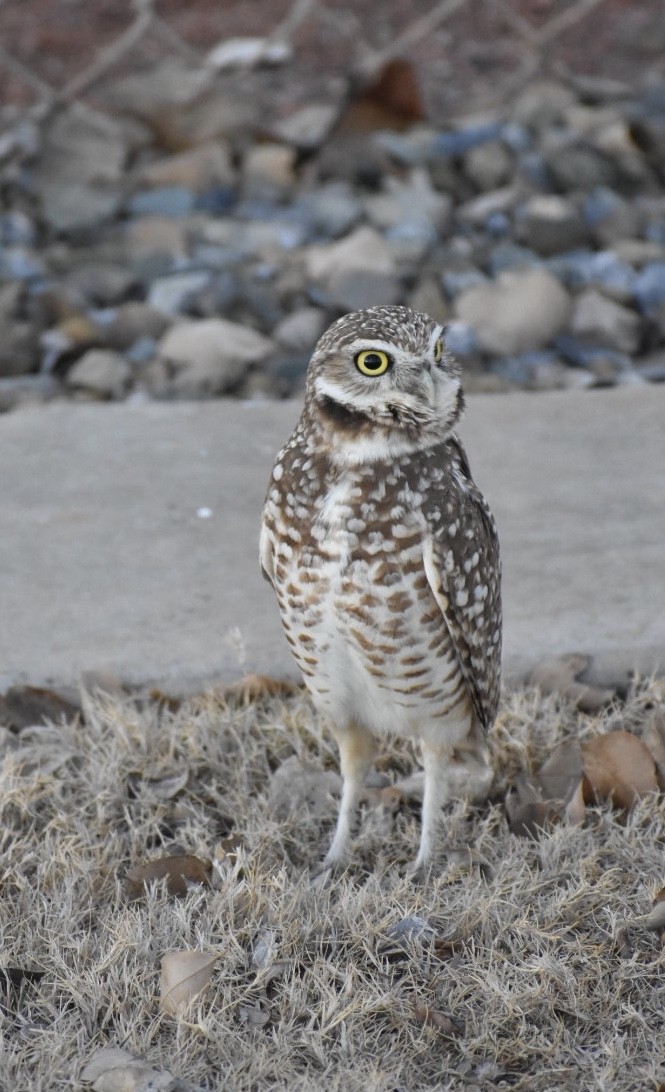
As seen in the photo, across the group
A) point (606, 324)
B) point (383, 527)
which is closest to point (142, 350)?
point (606, 324)

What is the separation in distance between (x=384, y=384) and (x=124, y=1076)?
4.73ft

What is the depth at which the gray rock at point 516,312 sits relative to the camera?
A: 20.2 ft

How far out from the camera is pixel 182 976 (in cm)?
306

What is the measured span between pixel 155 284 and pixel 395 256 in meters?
1.07

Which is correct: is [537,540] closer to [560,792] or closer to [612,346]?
[560,792]

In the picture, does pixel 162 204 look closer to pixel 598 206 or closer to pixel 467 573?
pixel 598 206

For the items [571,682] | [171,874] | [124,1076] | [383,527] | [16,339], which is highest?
[16,339]

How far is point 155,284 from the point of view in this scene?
658 centimetres

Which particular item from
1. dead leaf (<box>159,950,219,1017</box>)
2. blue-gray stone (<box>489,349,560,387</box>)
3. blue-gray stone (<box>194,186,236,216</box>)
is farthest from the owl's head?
blue-gray stone (<box>194,186,236,216</box>)

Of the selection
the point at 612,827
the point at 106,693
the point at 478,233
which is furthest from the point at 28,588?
the point at 478,233

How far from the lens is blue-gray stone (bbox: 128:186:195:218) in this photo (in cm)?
720

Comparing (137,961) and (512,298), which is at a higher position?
(512,298)

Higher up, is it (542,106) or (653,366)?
(542,106)

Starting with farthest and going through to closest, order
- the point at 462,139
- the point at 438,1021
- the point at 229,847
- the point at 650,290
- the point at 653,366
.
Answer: the point at 462,139 < the point at 650,290 < the point at 653,366 < the point at 229,847 < the point at 438,1021
